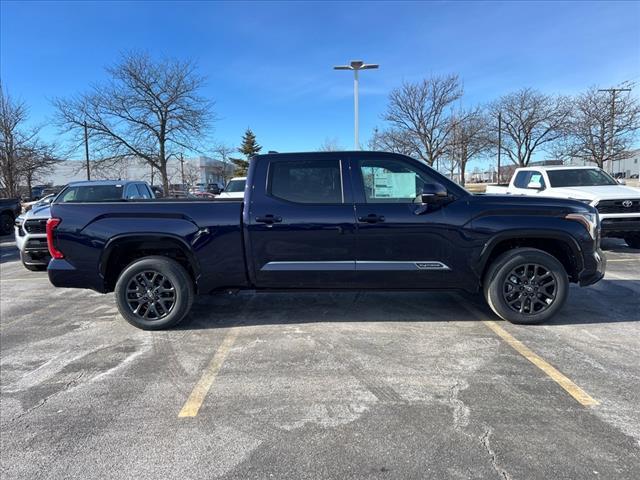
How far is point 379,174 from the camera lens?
16.1 ft

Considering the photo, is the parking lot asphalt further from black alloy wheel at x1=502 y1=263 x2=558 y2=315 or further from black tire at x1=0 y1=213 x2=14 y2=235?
black tire at x1=0 y1=213 x2=14 y2=235

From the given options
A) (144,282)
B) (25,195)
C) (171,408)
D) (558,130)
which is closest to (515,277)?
(171,408)

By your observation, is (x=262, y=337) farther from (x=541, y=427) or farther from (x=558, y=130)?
(x=558, y=130)

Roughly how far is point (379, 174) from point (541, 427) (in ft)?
9.56

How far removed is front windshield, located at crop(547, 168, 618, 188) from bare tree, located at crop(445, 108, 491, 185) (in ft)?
75.0

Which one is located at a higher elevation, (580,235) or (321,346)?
(580,235)

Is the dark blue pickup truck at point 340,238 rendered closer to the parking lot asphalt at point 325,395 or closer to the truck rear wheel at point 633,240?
the parking lot asphalt at point 325,395

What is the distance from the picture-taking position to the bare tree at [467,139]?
112ft

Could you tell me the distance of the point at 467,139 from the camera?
3406cm

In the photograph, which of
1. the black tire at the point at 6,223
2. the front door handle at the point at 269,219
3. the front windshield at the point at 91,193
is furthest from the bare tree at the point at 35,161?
the front door handle at the point at 269,219

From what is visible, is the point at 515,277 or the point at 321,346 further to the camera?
the point at 515,277

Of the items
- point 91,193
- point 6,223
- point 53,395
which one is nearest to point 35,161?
point 6,223

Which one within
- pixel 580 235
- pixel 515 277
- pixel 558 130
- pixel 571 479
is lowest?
pixel 571 479

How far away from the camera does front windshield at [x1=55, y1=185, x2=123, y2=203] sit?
10.0 m
